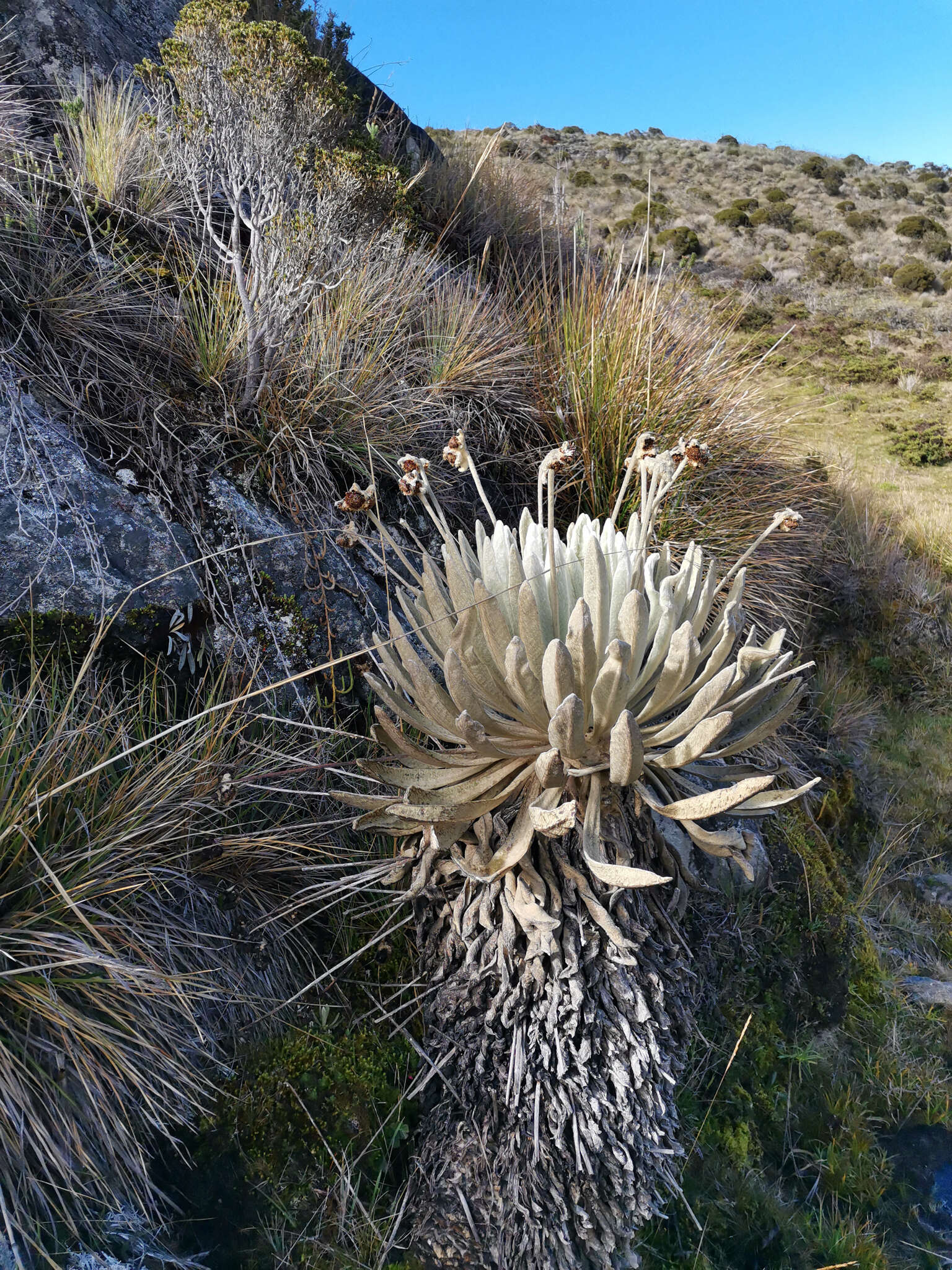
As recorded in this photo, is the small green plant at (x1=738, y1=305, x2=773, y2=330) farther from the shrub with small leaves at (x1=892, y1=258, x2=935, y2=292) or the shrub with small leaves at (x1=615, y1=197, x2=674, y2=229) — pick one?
the shrub with small leaves at (x1=892, y1=258, x2=935, y2=292)

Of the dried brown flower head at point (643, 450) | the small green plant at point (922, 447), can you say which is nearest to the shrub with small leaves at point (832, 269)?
the small green plant at point (922, 447)

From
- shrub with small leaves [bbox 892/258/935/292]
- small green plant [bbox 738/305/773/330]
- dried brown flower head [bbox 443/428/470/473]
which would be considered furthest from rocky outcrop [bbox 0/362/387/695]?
shrub with small leaves [bbox 892/258/935/292]

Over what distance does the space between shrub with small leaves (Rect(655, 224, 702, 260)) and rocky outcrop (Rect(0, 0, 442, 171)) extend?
12903mm

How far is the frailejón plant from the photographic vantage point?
5.14ft

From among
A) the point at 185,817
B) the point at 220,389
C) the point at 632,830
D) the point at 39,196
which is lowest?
the point at 185,817

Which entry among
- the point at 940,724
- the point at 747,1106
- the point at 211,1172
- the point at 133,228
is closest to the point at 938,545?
the point at 940,724

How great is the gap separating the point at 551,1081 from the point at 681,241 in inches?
740

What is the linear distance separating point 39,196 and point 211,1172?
3341mm

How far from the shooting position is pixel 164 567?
7.30 ft

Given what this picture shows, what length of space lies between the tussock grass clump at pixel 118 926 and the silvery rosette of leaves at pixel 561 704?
38 centimetres

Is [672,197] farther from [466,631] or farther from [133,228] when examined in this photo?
[466,631]

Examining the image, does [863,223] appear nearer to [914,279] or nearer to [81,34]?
[914,279]

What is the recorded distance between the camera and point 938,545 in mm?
6488

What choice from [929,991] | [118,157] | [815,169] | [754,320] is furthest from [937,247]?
[118,157]
